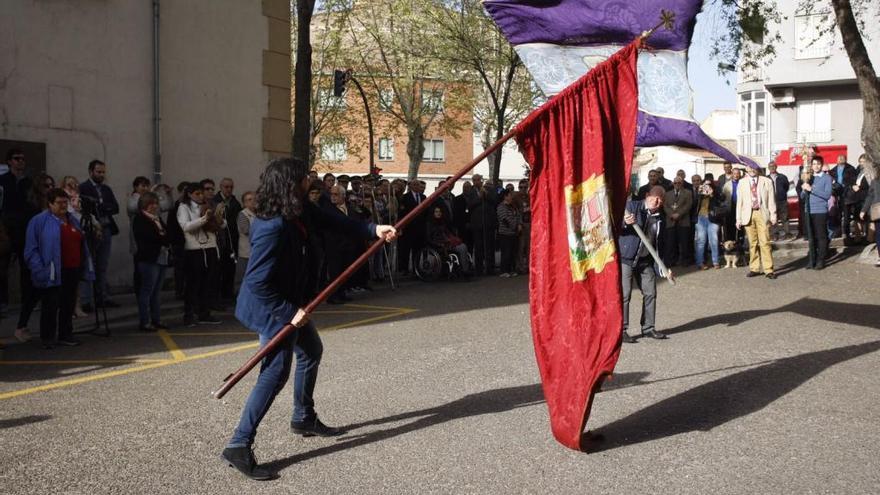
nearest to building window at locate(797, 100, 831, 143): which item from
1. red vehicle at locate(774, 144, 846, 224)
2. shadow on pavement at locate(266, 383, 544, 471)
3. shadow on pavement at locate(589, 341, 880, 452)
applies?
red vehicle at locate(774, 144, 846, 224)

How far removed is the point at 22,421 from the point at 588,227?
14.0 feet

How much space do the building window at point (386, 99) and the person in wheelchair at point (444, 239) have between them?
27.4 metres

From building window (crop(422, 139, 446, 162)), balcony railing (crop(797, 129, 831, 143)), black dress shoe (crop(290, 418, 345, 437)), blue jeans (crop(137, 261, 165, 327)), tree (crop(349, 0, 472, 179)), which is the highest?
tree (crop(349, 0, 472, 179))

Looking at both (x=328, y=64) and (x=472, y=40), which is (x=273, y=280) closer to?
(x=472, y=40)

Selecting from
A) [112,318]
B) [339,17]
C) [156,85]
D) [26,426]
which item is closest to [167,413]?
[26,426]

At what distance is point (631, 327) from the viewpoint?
1080 centimetres

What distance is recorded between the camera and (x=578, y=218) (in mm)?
5926

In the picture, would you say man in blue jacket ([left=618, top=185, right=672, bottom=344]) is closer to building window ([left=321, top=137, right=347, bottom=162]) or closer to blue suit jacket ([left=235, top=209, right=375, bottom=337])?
blue suit jacket ([left=235, top=209, right=375, bottom=337])

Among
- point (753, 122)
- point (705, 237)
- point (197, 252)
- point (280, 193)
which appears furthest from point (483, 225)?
point (753, 122)

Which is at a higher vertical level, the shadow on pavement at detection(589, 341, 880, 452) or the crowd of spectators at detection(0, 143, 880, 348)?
the crowd of spectators at detection(0, 143, 880, 348)

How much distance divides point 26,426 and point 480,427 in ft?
10.5

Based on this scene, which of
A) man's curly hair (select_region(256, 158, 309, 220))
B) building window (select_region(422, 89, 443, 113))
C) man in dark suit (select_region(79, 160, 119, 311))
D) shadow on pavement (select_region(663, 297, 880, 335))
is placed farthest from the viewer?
building window (select_region(422, 89, 443, 113))

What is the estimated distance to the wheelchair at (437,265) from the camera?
17000mm

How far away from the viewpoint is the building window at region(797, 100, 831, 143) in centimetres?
4231
